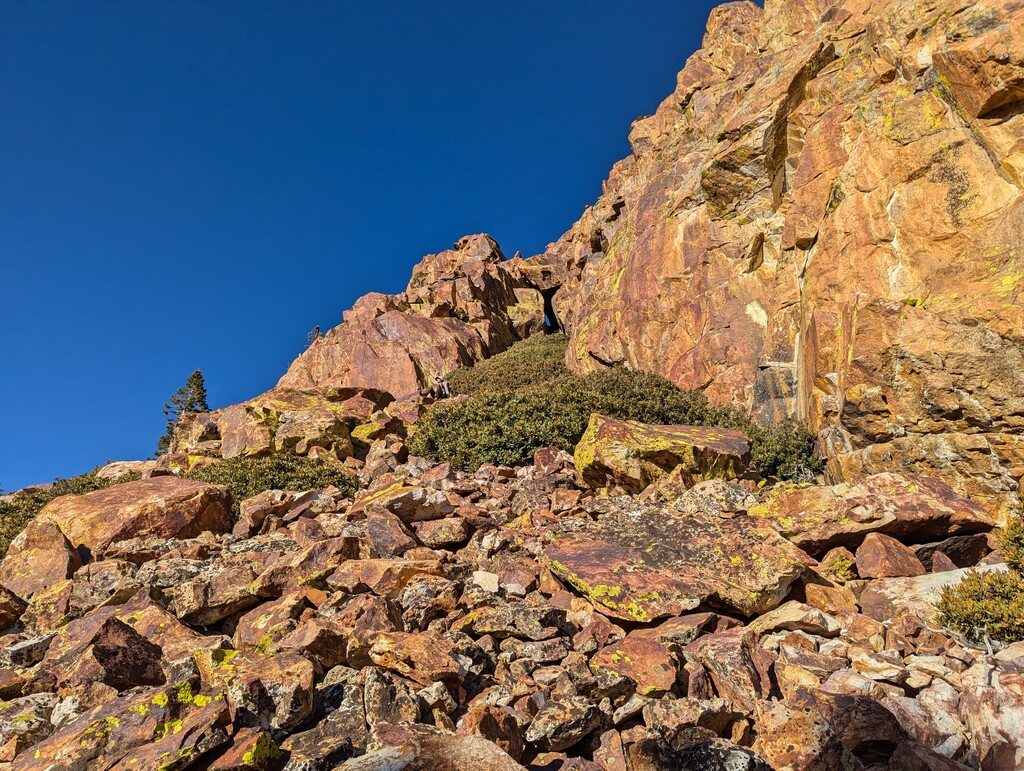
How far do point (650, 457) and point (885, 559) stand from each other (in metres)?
5.76

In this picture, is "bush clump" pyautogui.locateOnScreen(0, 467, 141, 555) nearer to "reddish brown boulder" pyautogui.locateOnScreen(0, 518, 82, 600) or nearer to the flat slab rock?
"reddish brown boulder" pyautogui.locateOnScreen(0, 518, 82, 600)

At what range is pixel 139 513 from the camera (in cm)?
1089

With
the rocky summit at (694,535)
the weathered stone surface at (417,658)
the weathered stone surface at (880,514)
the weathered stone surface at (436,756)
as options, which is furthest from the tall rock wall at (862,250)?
the weathered stone surface at (436,756)

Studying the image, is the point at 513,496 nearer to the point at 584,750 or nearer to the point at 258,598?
the point at 258,598

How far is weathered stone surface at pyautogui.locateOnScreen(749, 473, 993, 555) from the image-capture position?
846 centimetres

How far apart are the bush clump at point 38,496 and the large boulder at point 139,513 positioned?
338 cm

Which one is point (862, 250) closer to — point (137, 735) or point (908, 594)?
point (908, 594)

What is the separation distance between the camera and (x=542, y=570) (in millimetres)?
8258

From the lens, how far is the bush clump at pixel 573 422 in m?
15.1

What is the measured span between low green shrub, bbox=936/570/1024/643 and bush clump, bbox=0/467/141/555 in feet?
59.0

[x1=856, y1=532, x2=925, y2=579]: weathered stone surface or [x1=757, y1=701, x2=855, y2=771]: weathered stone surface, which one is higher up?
[x1=757, y1=701, x2=855, y2=771]: weathered stone surface

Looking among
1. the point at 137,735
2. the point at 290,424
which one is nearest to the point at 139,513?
the point at 137,735

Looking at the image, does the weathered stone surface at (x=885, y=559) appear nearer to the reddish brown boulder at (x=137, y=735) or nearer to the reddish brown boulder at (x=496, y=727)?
the reddish brown boulder at (x=496, y=727)

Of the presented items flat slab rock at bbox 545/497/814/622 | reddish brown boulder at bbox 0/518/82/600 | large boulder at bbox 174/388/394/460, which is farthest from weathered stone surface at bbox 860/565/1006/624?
large boulder at bbox 174/388/394/460
